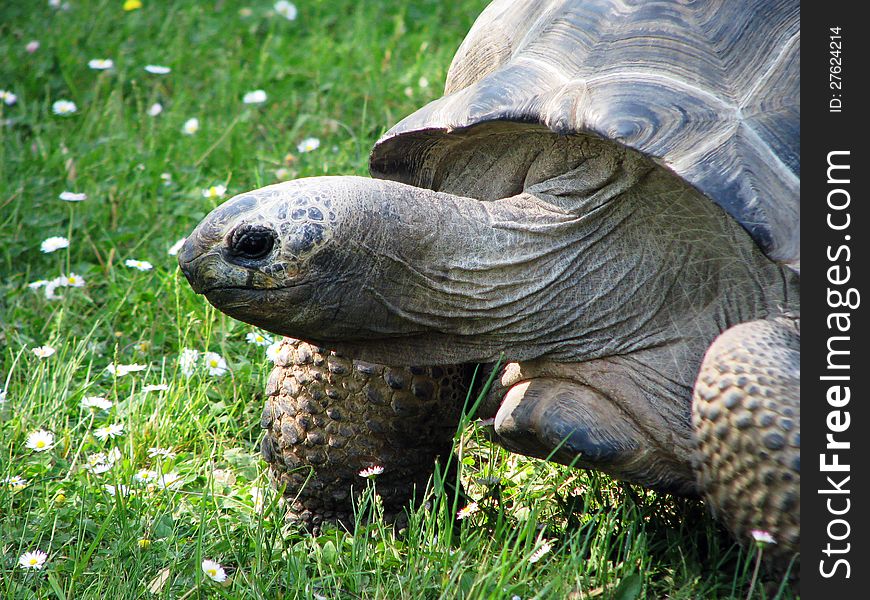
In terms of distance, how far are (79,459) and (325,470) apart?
72 centimetres

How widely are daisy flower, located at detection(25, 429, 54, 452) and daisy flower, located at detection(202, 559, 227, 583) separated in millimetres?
772

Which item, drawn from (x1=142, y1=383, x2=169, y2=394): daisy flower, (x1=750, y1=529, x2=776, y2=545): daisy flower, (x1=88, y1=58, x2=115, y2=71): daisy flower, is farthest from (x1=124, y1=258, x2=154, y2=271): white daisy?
(x1=750, y1=529, x2=776, y2=545): daisy flower

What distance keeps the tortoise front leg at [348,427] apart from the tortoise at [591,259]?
0.01 metres

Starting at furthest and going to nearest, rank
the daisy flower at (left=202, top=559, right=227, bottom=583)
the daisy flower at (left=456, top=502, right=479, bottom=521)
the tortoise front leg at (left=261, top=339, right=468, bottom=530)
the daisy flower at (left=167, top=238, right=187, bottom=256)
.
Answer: the daisy flower at (left=167, top=238, right=187, bottom=256) < the tortoise front leg at (left=261, top=339, right=468, bottom=530) < the daisy flower at (left=456, top=502, right=479, bottom=521) < the daisy flower at (left=202, top=559, right=227, bottom=583)

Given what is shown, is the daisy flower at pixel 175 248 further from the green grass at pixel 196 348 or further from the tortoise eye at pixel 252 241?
the tortoise eye at pixel 252 241

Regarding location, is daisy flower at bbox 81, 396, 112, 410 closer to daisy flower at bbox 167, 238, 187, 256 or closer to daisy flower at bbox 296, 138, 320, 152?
daisy flower at bbox 167, 238, 187, 256

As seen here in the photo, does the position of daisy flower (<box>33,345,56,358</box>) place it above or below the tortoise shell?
Result: below

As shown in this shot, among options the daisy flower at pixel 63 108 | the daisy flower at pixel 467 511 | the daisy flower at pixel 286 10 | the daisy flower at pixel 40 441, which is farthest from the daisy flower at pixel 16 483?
A: the daisy flower at pixel 286 10

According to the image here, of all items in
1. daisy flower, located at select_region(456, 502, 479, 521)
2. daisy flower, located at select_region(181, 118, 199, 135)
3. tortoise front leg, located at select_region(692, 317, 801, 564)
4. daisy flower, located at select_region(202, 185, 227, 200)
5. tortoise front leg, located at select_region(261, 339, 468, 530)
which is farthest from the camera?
daisy flower, located at select_region(181, 118, 199, 135)

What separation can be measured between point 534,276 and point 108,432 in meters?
1.30

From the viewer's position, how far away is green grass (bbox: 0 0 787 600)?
8.18 ft

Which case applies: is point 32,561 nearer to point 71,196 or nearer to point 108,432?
point 108,432

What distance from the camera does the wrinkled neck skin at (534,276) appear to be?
95.5 inches
